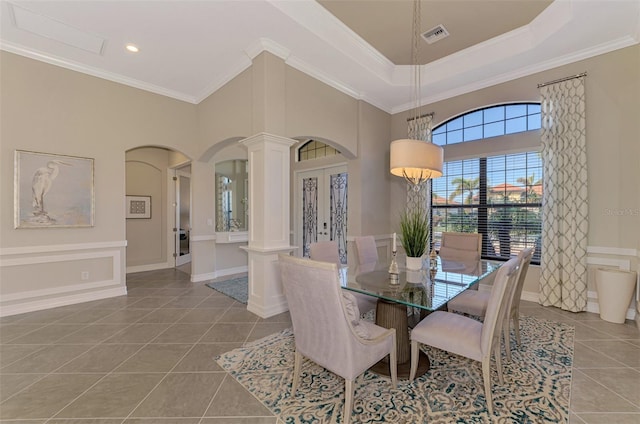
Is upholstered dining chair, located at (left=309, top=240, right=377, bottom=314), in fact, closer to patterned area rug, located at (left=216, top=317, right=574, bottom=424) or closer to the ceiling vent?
patterned area rug, located at (left=216, top=317, right=574, bottom=424)

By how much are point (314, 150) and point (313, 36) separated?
126 inches

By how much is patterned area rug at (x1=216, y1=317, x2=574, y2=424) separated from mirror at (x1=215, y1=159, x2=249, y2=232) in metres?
3.61

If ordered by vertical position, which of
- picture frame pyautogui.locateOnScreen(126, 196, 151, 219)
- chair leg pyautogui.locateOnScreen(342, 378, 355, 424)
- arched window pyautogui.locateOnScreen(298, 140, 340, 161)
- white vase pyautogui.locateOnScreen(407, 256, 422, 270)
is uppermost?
arched window pyautogui.locateOnScreen(298, 140, 340, 161)

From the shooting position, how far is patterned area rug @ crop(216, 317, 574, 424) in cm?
177

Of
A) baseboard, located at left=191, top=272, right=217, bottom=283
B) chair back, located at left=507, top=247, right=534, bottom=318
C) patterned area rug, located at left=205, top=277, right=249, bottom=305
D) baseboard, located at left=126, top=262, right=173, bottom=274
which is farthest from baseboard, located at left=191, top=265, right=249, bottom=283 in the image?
chair back, located at left=507, top=247, right=534, bottom=318

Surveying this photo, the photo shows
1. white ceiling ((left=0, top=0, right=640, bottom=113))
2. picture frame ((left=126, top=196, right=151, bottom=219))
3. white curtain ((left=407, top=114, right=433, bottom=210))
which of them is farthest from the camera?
picture frame ((left=126, top=196, right=151, bottom=219))

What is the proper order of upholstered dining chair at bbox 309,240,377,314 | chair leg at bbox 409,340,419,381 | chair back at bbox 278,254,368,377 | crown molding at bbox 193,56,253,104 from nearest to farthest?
chair back at bbox 278,254,368,377 < chair leg at bbox 409,340,419,381 < upholstered dining chair at bbox 309,240,377,314 < crown molding at bbox 193,56,253,104

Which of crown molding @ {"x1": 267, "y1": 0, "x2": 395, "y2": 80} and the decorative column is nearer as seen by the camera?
crown molding @ {"x1": 267, "y1": 0, "x2": 395, "y2": 80}

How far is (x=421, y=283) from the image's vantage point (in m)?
2.31

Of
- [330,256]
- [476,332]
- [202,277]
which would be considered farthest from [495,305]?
[202,277]

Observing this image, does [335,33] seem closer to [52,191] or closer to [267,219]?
[267,219]

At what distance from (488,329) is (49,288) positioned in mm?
5116

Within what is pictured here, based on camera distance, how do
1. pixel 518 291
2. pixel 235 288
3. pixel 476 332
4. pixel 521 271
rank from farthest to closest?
pixel 235 288 → pixel 518 291 → pixel 521 271 → pixel 476 332

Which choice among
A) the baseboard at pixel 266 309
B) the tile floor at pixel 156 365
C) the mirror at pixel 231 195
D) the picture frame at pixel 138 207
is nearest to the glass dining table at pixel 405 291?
the tile floor at pixel 156 365
